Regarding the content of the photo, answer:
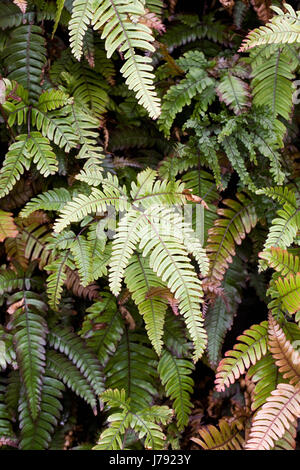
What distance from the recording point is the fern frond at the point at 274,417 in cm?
179

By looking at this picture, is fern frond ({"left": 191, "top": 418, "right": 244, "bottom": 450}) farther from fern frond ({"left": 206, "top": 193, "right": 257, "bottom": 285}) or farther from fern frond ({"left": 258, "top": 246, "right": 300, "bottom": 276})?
fern frond ({"left": 258, "top": 246, "right": 300, "bottom": 276})

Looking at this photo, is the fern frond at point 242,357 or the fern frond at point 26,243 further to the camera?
the fern frond at point 26,243

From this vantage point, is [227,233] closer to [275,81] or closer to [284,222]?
[284,222]

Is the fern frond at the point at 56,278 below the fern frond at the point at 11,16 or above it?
below

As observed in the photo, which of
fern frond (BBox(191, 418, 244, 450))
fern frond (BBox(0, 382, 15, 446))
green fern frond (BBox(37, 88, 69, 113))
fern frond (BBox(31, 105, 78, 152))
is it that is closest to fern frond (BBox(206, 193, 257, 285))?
fern frond (BBox(191, 418, 244, 450))

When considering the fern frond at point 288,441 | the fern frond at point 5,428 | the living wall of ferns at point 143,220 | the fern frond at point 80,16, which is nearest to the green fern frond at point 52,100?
the living wall of ferns at point 143,220

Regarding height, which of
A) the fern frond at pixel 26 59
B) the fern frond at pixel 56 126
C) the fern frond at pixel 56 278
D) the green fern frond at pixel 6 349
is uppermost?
the fern frond at pixel 26 59

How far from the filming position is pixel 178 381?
7.77 ft

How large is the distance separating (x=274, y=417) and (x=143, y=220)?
1.09m

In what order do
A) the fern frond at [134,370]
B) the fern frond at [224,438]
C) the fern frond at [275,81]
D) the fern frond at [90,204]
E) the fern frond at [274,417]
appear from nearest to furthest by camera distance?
the fern frond at [274,417]
the fern frond at [90,204]
the fern frond at [224,438]
the fern frond at [275,81]
the fern frond at [134,370]

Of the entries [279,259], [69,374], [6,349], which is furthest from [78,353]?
[279,259]

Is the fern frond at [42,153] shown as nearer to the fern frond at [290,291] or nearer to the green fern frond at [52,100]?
the green fern frond at [52,100]
